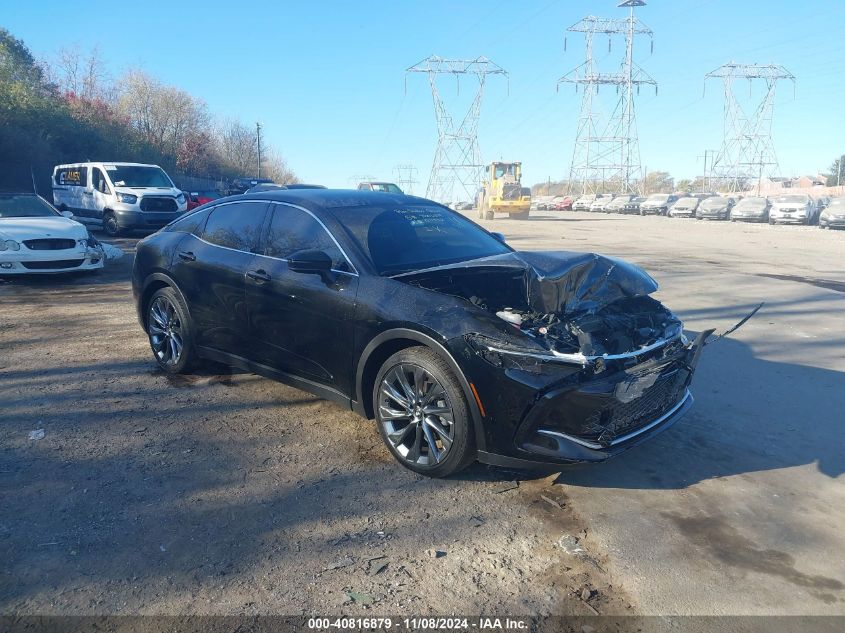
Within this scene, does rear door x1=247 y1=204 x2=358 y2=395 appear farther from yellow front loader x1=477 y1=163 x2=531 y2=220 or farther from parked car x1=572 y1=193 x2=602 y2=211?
parked car x1=572 y1=193 x2=602 y2=211

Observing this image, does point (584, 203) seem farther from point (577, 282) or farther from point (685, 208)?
point (577, 282)

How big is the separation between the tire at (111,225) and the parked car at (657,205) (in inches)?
1645

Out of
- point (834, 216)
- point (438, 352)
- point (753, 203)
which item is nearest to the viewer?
point (438, 352)

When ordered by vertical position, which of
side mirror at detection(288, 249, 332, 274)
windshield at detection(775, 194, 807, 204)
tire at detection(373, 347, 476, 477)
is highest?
windshield at detection(775, 194, 807, 204)

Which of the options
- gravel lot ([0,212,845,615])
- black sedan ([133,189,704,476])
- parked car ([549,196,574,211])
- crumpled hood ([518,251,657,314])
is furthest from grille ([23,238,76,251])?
parked car ([549,196,574,211])

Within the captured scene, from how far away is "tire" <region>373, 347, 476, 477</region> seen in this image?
3.61m

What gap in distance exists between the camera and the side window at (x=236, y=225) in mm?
5094

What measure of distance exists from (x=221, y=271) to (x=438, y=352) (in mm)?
2335

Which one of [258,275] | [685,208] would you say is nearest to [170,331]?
[258,275]

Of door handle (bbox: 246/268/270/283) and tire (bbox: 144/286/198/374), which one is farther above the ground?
door handle (bbox: 246/268/270/283)

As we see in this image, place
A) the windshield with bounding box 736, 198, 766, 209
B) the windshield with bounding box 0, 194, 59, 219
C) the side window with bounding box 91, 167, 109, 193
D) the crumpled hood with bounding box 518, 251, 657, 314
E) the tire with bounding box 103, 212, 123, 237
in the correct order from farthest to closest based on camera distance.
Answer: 1. the windshield with bounding box 736, 198, 766, 209
2. the side window with bounding box 91, 167, 109, 193
3. the tire with bounding box 103, 212, 123, 237
4. the windshield with bounding box 0, 194, 59, 219
5. the crumpled hood with bounding box 518, 251, 657, 314

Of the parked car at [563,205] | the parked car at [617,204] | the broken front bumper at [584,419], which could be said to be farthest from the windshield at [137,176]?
the parked car at [563,205]

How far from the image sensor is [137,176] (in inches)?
737

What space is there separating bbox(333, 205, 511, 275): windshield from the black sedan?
15 mm
